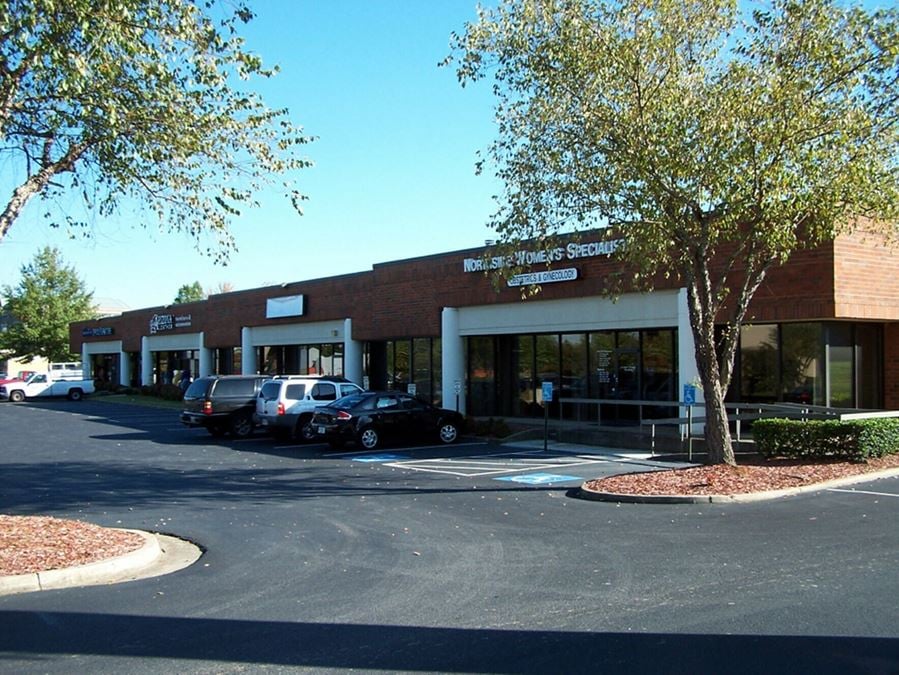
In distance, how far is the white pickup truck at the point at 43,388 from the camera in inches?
2003

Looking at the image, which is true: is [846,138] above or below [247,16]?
below

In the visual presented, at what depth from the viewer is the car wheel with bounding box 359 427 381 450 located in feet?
72.6

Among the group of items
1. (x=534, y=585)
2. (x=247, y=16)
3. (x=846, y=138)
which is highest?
(x=247, y=16)

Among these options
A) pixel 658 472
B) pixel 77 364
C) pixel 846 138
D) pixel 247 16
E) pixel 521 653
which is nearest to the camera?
pixel 521 653

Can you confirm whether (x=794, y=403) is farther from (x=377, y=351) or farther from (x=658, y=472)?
(x=377, y=351)

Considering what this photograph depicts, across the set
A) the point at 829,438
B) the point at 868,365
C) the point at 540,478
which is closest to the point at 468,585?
the point at 540,478

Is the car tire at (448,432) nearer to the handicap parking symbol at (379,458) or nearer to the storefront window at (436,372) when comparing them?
the handicap parking symbol at (379,458)

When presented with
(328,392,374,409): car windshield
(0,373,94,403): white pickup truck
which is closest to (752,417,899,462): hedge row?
(328,392,374,409): car windshield

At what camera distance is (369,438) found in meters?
22.3

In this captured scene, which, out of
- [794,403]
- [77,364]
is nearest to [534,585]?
[794,403]

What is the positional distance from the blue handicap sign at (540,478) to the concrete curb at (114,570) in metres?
7.08

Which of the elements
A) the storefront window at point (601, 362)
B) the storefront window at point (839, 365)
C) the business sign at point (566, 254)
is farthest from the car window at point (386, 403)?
the storefront window at point (839, 365)

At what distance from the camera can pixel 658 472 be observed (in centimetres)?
1533

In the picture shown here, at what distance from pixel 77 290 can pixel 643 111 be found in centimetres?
6709
